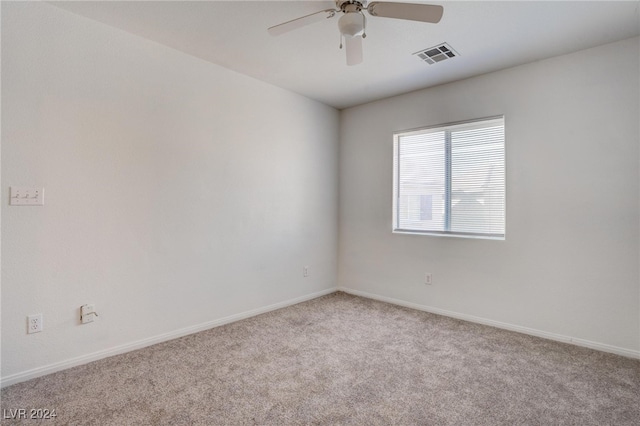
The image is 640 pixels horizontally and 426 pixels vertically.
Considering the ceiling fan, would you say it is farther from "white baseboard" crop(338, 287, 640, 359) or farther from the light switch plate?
"white baseboard" crop(338, 287, 640, 359)

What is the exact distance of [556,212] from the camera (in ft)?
9.27

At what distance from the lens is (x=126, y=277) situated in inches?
100

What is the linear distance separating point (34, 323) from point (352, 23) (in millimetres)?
2881

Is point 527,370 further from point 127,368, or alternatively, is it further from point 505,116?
point 127,368

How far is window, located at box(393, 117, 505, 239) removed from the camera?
324cm

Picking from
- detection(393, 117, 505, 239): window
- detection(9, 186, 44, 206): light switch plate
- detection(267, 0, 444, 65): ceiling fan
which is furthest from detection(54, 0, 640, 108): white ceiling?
detection(9, 186, 44, 206): light switch plate

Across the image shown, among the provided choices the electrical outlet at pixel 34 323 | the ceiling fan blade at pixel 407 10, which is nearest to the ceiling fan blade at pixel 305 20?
the ceiling fan blade at pixel 407 10

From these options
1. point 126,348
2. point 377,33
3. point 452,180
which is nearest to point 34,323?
point 126,348

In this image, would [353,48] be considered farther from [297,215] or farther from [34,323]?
[34,323]

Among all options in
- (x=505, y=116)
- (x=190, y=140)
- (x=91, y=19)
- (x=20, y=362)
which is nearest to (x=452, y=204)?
(x=505, y=116)

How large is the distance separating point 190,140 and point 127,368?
6.29ft

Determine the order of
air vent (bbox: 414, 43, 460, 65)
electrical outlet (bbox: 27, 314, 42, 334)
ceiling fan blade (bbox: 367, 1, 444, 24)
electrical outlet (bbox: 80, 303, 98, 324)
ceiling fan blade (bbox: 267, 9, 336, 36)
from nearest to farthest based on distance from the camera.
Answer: ceiling fan blade (bbox: 367, 1, 444, 24), ceiling fan blade (bbox: 267, 9, 336, 36), electrical outlet (bbox: 27, 314, 42, 334), electrical outlet (bbox: 80, 303, 98, 324), air vent (bbox: 414, 43, 460, 65)

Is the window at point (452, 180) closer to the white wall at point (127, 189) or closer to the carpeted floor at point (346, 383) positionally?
the carpeted floor at point (346, 383)

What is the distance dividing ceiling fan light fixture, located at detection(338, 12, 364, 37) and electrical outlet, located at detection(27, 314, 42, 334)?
9.20 feet
